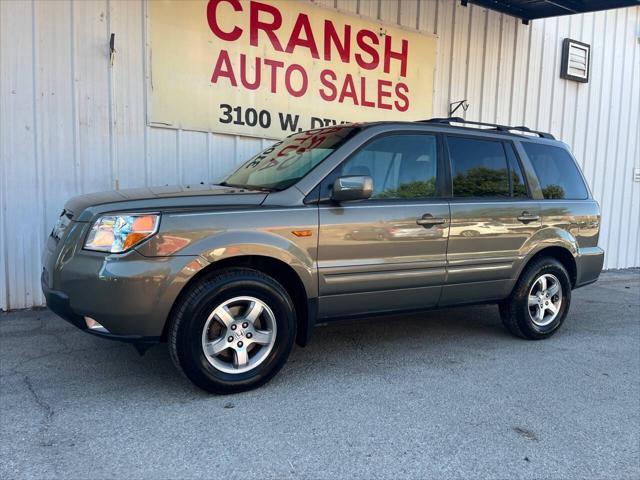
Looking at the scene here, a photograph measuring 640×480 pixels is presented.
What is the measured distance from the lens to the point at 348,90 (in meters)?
Answer: 7.19

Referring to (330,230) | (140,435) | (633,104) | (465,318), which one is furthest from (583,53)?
(140,435)

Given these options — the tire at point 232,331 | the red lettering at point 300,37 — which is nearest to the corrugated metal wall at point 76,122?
the red lettering at point 300,37

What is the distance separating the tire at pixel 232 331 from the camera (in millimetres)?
3277

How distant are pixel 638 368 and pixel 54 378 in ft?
15.1

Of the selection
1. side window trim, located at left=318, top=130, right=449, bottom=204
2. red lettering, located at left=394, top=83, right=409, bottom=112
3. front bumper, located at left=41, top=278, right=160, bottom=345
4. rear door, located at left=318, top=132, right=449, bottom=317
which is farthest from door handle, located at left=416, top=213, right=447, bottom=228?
red lettering, located at left=394, top=83, right=409, bottom=112

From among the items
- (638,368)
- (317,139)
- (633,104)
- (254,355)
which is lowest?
(638,368)

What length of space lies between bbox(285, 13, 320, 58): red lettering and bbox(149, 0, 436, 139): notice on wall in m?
0.01

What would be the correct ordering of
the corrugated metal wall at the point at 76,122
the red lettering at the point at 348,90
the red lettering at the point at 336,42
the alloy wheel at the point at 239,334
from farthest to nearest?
the red lettering at the point at 348,90 → the red lettering at the point at 336,42 → the corrugated metal wall at the point at 76,122 → the alloy wheel at the point at 239,334

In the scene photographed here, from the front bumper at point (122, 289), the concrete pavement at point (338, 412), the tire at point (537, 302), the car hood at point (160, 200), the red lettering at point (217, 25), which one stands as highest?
the red lettering at point (217, 25)

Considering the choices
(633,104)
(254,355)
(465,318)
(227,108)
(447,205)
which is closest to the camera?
(254,355)

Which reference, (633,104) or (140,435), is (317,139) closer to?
(140,435)

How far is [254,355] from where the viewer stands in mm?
3562

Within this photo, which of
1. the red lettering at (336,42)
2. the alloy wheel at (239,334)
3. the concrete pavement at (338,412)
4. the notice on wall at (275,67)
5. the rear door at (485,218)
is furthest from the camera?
the red lettering at (336,42)

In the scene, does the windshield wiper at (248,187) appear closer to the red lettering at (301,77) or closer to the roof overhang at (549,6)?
the red lettering at (301,77)
